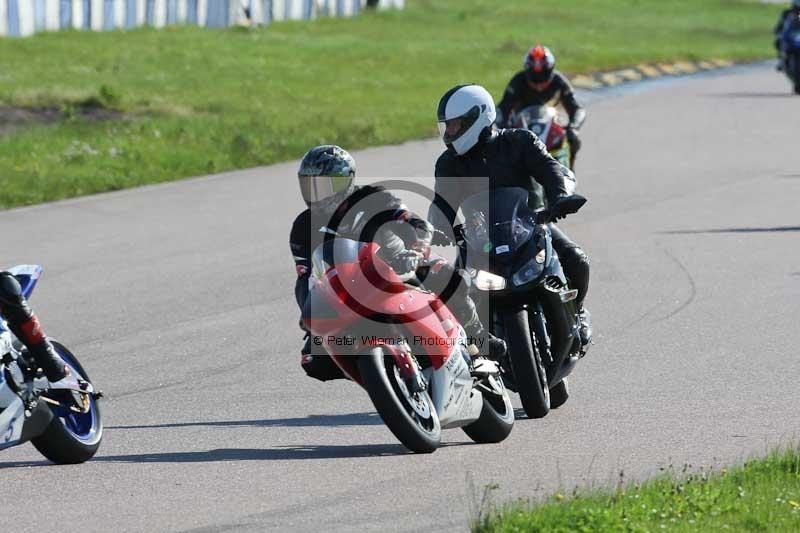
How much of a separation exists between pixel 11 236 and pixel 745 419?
364 inches

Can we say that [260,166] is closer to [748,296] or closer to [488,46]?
[748,296]

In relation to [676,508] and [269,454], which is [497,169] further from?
[676,508]

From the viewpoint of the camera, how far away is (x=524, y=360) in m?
8.52

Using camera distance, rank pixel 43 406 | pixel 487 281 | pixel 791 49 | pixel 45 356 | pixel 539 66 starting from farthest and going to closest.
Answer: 1. pixel 791 49
2. pixel 539 66
3. pixel 487 281
4. pixel 45 356
5. pixel 43 406

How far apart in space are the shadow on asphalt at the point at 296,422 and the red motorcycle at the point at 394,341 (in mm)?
1044

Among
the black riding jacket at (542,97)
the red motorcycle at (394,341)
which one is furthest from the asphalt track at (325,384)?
the black riding jacket at (542,97)

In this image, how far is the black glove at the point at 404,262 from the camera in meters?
7.48

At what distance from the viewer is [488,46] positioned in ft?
118

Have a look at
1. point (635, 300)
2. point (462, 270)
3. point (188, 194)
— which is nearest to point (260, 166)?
point (188, 194)

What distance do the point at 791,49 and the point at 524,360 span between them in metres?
22.8


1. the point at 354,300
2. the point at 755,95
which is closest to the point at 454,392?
the point at 354,300

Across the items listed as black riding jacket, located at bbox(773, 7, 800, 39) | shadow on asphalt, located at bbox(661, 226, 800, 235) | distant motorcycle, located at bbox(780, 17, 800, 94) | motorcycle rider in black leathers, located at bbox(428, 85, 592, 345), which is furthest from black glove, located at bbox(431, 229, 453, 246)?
black riding jacket, located at bbox(773, 7, 800, 39)

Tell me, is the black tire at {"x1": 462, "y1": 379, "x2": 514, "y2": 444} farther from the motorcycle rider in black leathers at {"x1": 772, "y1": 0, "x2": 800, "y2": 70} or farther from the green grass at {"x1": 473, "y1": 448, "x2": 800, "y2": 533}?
the motorcycle rider in black leathers at {"x1": 772, "y1": 0, "x2": 800, "y2": 70}

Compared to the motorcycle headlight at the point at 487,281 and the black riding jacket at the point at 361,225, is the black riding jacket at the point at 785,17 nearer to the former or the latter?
the motorcycle headlight at the point at 487,281
